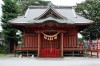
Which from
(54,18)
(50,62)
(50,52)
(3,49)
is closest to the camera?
(50,62)

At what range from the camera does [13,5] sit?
1596 inches

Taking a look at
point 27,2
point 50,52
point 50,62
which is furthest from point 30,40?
point 27,2

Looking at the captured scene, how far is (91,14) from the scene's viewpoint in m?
48.9

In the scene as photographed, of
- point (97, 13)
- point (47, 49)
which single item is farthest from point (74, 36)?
point (97, 13)

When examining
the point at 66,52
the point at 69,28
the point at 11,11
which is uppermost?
the point at 11,11

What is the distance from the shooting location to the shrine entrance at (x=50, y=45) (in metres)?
31.6

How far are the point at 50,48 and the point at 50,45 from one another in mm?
775

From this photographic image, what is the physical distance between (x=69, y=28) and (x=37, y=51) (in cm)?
434

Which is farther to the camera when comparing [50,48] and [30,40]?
[30,40]

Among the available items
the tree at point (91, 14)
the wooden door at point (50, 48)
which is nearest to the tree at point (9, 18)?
the wooden door at point (50, 48)

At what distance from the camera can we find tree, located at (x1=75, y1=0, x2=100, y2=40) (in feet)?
158

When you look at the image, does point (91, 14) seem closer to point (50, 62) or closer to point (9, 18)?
point (9, 18)

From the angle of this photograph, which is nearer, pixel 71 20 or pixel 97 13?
pixel 71 20

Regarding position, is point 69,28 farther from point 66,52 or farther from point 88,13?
point 88,13
